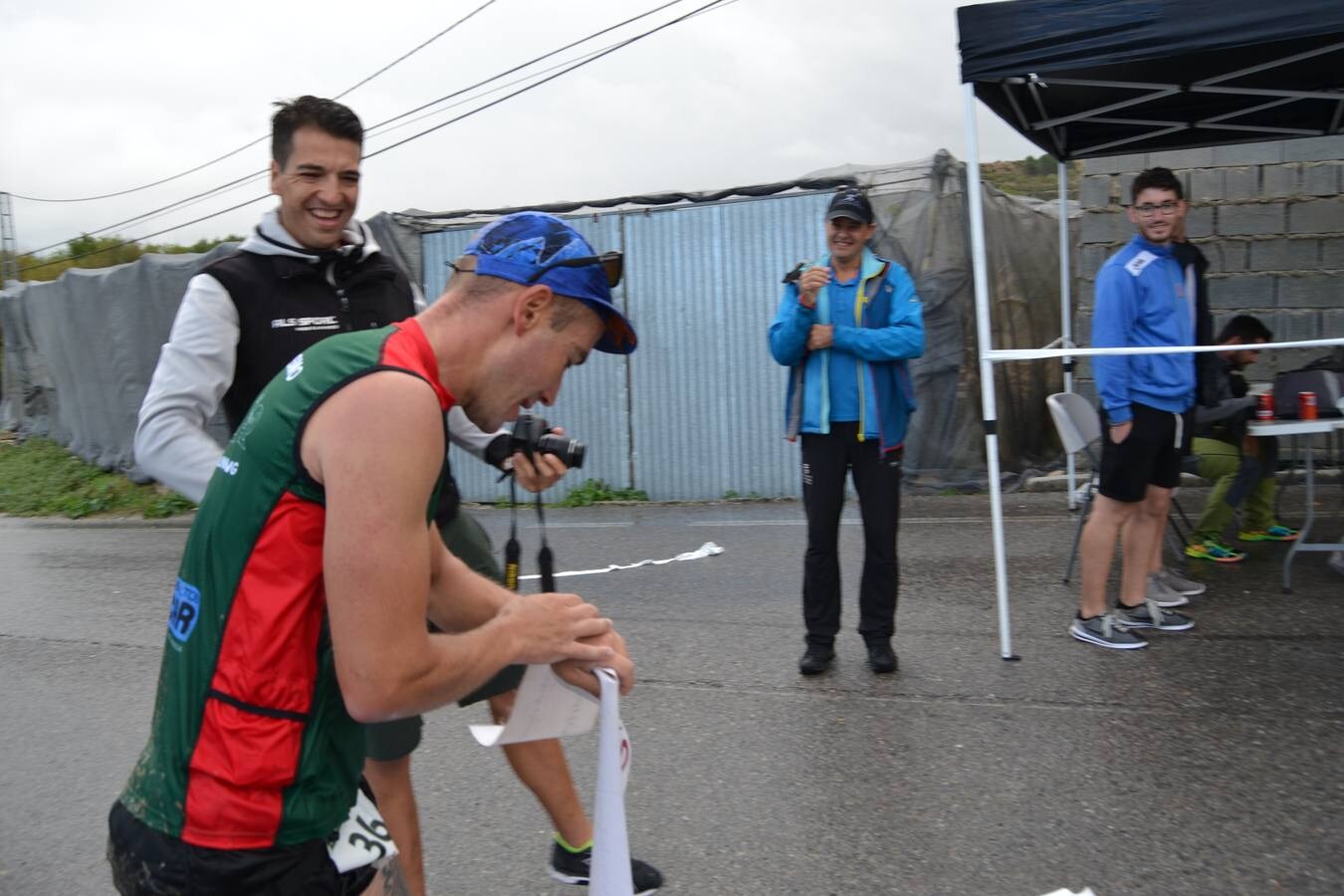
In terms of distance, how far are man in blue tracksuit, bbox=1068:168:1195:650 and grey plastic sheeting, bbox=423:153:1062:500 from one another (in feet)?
14.9

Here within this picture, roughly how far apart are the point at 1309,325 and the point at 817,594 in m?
6.44

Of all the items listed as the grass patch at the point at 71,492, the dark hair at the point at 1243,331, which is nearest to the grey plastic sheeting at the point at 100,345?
the grass patch at the point at 71,492

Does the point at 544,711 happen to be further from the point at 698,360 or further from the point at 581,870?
the point at 698,360

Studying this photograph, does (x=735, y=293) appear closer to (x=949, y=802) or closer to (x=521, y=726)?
(x=949, y=802)

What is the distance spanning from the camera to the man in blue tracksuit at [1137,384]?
538cm

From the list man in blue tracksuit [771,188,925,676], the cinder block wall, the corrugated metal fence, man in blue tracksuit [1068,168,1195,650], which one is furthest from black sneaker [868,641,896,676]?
the cinder block wall

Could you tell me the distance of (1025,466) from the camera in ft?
34.0

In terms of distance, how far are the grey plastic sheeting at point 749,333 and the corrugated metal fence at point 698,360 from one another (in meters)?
0.01

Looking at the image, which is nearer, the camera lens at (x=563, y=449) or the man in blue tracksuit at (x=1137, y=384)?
the camera lens at (x=563, y=449)

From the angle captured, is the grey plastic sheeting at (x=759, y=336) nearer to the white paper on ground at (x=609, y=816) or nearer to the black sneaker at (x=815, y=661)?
the black sneaker at (x=815, y=661)

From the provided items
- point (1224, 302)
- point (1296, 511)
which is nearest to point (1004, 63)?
point (1296, 511)

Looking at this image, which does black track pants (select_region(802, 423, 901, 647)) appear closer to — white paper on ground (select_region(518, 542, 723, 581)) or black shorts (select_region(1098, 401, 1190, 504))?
black shorts (select_region(1098, 401, 1190, 504))

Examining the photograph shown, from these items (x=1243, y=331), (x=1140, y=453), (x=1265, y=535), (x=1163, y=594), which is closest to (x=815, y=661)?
(x=1140, y=453)

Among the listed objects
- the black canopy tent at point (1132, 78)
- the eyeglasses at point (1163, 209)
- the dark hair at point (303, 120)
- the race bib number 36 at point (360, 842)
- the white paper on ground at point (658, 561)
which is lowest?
the white paper on ground at point (658, 561)
